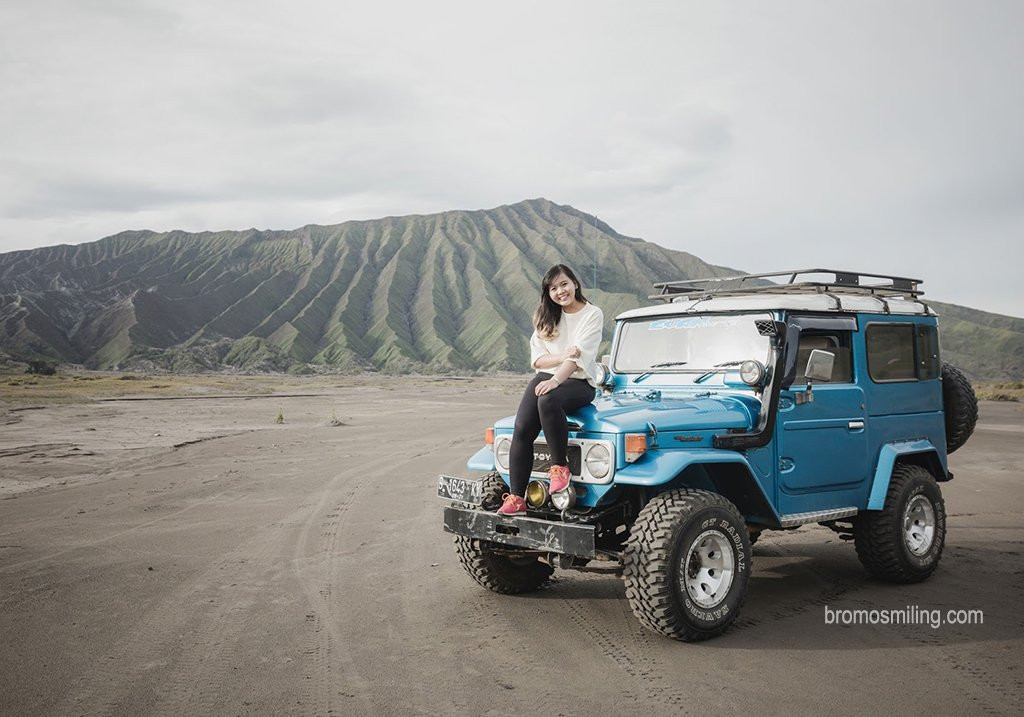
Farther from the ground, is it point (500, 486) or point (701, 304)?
point (701, 304)

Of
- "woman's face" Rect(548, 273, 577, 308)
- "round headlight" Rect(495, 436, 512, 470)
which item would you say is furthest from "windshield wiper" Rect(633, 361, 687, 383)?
"round headlight" Rect(495, 436, 512, 470)

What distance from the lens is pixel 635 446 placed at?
5.52 m

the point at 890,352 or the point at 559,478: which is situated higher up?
the point at 890,352

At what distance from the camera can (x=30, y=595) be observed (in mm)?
6688

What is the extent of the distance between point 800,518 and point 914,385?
83.6 inches

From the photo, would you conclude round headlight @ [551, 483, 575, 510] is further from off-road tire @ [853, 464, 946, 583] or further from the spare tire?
the spare tire

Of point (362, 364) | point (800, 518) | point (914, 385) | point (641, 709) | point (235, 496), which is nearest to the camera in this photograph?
point (641, 709)

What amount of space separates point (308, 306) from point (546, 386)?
507 ft

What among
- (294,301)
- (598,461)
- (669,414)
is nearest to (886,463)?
(669,414)

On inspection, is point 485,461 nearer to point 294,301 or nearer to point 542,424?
point 542,424

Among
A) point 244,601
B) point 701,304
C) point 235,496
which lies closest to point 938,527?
point 701,304

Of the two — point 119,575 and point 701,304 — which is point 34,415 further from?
point 701,304

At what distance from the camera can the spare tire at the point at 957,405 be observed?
26.3 feet

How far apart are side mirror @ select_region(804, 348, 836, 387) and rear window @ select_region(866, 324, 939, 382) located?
113cm
